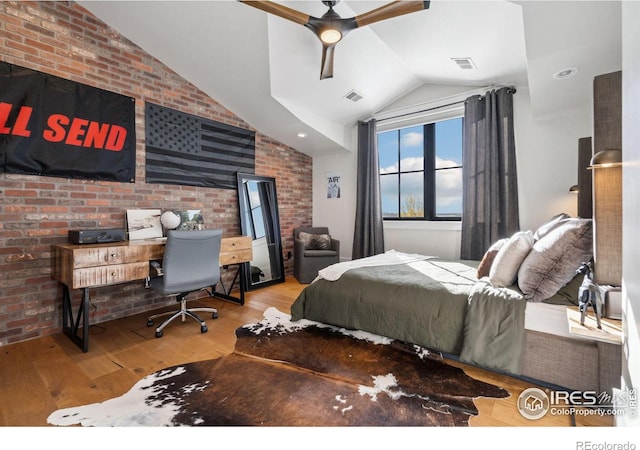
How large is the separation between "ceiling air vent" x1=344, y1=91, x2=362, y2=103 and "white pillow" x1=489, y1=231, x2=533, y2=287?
9.12 ft

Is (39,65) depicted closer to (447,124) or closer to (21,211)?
(21,211)

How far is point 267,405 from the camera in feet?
5.10

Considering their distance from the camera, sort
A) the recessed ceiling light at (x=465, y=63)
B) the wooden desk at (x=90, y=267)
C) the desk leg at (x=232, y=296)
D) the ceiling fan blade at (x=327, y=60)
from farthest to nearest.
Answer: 1. the desk leg at (x=232, y=296)
2. the recessed ceiling light at (x=465, y=63)
3. the ceiling fan blade at (x=327, y=60)
4. the wooden desk at (x=90, y=267)

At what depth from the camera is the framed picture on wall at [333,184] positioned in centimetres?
505

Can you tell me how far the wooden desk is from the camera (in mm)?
2199

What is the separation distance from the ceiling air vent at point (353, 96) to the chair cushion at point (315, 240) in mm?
2068

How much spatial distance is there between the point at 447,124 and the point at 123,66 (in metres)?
3.97

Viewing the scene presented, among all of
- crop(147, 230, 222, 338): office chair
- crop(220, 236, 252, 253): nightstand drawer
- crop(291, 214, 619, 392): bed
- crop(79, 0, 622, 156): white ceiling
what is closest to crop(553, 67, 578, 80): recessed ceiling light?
crop(79, 0, 622, 156): white ceiling

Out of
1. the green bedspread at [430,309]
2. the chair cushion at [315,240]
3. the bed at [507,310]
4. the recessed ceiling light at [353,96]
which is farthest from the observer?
the chair cushion at [315,240]

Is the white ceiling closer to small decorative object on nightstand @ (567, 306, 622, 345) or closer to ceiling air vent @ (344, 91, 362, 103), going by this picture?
ceiling air vent @ (344, 91, 362, 103)

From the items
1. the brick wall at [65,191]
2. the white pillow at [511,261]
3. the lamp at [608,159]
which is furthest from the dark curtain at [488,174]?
the brick wall at [65,191]

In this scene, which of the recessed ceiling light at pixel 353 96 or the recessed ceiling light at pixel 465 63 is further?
the recessed ceiling light at pixel 353 96

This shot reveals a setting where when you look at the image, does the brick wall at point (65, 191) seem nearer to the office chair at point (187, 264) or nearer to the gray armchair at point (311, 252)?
the office chair at point (187, 264)

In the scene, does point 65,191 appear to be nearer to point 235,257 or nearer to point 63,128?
point 63,128
